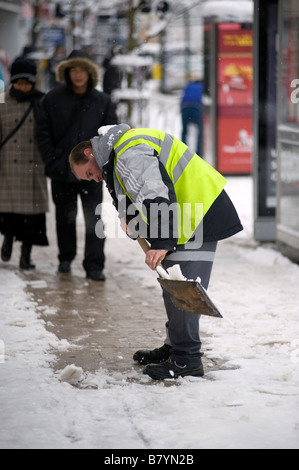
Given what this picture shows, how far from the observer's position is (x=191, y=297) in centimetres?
489

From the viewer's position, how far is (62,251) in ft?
28.2

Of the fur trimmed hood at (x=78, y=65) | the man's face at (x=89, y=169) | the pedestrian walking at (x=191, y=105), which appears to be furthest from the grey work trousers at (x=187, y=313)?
the pedestrian walking at (x=191, y=105)

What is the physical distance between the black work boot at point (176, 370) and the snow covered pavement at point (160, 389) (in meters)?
0.05

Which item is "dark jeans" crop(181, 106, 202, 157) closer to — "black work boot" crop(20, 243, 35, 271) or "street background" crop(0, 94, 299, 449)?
"street background" crop(0, 94, 299, 449)

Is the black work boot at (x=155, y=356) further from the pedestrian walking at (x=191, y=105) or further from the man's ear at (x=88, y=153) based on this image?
the pedestrian walking at (x=191, y=105)

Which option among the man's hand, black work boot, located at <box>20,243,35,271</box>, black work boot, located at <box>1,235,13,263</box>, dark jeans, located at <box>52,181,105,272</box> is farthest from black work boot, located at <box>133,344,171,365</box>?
black work boot, located at <box>1,235,13,263</box>

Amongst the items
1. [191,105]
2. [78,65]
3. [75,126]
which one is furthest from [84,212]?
[191,105]

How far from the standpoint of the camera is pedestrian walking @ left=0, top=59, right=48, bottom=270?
8.43 metres

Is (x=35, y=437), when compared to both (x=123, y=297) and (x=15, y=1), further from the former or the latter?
(x=15, y=1)

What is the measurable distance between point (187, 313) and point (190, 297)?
27cm

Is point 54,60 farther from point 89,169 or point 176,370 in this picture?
point 176,370

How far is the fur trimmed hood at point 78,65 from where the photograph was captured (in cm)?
804

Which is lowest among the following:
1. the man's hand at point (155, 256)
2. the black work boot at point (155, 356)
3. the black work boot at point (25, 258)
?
the black work boot at point (25, 258)

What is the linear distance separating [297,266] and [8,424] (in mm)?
4893
